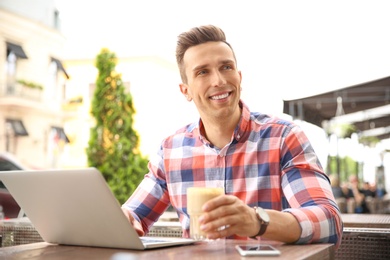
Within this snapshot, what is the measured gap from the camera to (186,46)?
1773 millimetres

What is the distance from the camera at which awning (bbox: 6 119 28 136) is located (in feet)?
27.8

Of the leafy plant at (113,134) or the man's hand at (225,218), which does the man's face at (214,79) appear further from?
the leafy plant at (113,134)

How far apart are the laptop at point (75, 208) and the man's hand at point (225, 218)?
168 millimetres

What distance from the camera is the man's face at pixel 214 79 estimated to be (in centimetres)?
167

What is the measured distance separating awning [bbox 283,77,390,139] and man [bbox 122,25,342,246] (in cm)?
482

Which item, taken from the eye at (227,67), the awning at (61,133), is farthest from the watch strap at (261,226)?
the awning at (61,133)

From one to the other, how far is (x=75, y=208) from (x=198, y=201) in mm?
298

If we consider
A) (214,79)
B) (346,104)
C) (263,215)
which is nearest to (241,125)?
(214,79)

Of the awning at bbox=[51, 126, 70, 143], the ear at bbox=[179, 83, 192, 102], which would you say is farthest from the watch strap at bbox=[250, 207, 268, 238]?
the awning at bbox=[51, 126, 70, 143]

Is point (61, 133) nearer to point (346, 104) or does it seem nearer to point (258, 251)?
point (346, 104)

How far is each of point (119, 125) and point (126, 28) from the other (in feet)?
12.4

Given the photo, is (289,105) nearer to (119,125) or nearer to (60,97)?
(119,125)

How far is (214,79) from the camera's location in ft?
5.49

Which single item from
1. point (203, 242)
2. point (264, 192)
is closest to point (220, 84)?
point (264, 192)
